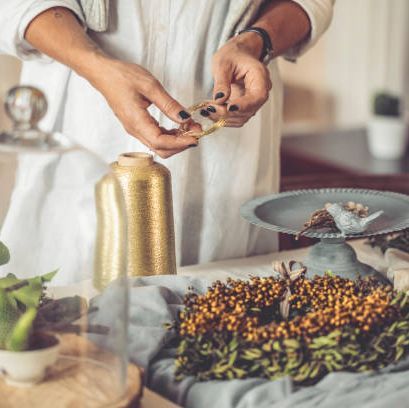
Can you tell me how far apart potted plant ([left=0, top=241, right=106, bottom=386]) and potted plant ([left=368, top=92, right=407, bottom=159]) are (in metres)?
2.22

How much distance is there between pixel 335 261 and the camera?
55.1 inches

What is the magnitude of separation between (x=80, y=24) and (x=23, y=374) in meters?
0.75

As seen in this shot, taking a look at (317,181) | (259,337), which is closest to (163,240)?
(259,337)

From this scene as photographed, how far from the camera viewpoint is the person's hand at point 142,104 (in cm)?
139

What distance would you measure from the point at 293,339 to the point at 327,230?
401 mm

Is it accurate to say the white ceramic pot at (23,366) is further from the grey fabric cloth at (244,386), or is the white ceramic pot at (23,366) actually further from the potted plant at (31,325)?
the grey fabric cloth at (244,386)

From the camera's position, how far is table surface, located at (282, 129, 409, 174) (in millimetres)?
3035

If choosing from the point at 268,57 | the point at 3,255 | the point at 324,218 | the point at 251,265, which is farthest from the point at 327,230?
the point at 3,255

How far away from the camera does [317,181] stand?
2.77 metres

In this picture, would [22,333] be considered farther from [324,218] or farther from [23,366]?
[324,218]

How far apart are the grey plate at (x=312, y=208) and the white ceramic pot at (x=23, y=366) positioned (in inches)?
19.3

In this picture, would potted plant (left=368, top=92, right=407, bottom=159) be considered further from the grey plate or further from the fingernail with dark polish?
the fingernail with dark polish

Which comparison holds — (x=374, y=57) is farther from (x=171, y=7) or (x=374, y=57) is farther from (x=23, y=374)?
(x=23, y=374)

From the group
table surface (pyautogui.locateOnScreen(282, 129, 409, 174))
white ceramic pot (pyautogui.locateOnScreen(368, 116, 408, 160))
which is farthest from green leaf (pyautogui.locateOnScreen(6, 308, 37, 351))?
white ceramic pot (pyautogui.locateOnScreen(368, 116, 408, 160))
